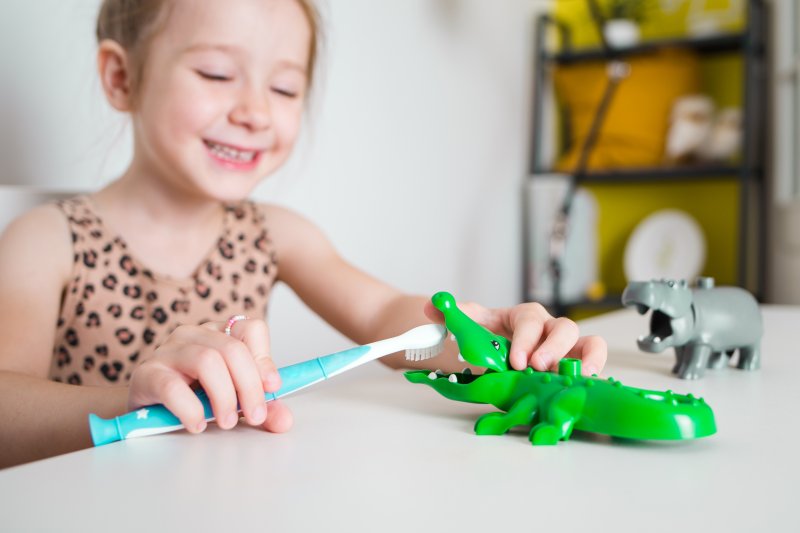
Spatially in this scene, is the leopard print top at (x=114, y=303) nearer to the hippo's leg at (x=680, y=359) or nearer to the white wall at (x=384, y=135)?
the white wall at (x=384, y=135)

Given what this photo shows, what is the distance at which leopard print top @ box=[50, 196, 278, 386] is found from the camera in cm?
94

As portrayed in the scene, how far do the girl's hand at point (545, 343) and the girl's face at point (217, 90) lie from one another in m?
0.51

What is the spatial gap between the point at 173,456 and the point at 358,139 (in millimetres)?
1652

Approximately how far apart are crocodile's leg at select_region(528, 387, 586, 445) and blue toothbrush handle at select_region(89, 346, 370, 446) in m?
0.13

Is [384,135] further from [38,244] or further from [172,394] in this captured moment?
[172,394]

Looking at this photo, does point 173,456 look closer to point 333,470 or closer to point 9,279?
point 333,470

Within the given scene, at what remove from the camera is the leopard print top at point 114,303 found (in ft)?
3.07

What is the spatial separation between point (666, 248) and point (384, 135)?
1231 mm

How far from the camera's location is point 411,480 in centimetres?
37

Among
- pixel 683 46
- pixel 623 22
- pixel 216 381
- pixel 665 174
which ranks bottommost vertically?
pixel 216 381

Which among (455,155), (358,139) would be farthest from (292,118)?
(455,155)

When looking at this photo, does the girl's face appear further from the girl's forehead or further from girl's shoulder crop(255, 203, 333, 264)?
girl's shoulder crop(255, 203, 333, 264)

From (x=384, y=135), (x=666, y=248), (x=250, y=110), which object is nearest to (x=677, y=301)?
(x=250, y=110)

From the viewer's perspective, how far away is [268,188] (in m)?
1.67
